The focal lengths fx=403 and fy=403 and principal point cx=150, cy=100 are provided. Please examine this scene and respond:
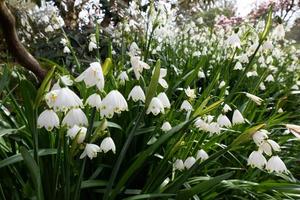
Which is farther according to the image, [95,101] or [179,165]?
[179,165]

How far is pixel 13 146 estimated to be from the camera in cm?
182

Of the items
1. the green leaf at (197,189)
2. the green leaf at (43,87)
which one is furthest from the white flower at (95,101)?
the green leaf at (197,189)

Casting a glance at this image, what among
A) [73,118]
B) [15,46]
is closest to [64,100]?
[73,118]

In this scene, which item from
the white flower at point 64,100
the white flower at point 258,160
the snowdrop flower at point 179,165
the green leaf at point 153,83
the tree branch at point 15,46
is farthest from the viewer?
the tree branch at point 15,46

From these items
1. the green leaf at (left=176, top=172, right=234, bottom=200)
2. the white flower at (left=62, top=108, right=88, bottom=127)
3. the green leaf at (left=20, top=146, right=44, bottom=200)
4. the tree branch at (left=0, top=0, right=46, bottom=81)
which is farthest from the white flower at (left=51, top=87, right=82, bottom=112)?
the tree branch at (left=0, top=0, right=46, bottom=81)

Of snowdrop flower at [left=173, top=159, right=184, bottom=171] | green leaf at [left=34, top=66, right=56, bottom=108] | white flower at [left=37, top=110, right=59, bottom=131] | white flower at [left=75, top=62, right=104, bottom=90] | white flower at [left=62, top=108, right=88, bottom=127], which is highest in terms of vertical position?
white flower at [left=75, top=62, right=104, bottom=90]

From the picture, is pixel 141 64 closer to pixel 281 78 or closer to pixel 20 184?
pixel 20 184

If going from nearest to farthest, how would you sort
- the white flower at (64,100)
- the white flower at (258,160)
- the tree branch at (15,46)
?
the white flower at (64,100) < the white flower at (258,160) < the tree branch at (15,46)

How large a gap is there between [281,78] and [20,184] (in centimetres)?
381

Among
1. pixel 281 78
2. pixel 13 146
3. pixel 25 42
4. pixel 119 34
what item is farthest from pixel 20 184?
pixel 25 42

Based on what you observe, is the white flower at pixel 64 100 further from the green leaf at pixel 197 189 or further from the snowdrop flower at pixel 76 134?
the green leaf at pixel 197 189

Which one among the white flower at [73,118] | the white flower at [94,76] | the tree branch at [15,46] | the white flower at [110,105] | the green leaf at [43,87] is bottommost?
the tree branch at [15,46]

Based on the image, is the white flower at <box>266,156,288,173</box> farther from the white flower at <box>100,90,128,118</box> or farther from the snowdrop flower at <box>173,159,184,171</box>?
the white flower at <box>100,90,128,118</box>

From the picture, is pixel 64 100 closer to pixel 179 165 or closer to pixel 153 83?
pixel 153 83
